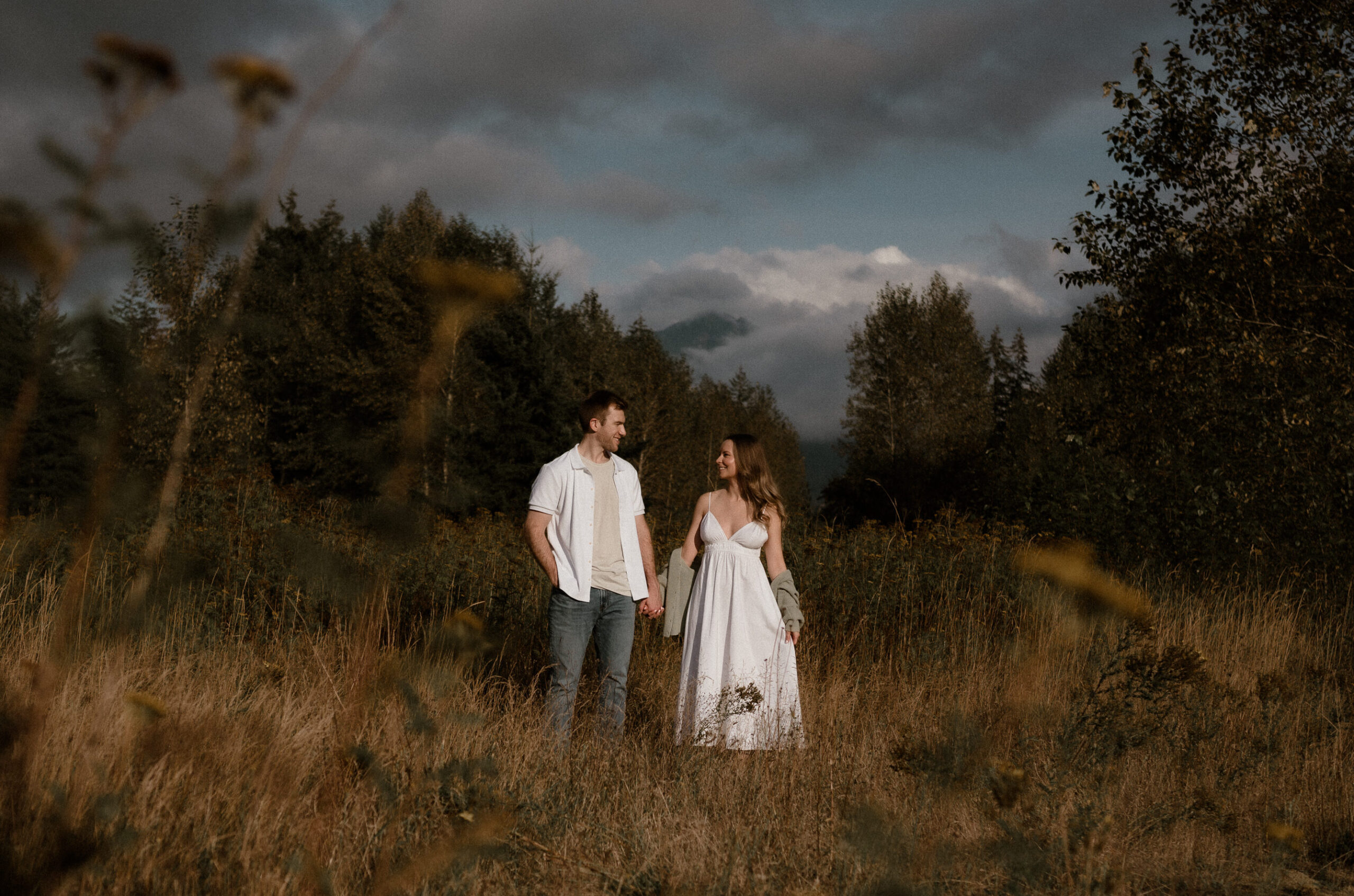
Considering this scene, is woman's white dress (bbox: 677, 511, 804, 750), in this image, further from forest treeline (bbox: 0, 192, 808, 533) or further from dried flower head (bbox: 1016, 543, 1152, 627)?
dried flower head (bbox: 1016, 543, 1152, 627)

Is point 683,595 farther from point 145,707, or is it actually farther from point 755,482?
point 145,707

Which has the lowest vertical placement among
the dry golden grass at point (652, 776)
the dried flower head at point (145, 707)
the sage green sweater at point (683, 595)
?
the dry golden grass at point (652, 776)

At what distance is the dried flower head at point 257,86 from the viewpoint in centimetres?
82

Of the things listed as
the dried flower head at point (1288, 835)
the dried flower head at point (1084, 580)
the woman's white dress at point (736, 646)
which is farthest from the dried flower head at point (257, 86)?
the woman's white dress at point (736, 646)

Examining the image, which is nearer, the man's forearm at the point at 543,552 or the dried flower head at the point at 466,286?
the dried flower head at the point at 466,286

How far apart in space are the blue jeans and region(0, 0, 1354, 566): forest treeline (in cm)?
119

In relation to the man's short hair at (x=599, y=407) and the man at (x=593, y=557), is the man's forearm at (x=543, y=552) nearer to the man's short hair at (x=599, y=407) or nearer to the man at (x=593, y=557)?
the man at (x=593, y=557)

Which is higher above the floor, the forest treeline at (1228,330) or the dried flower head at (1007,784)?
the forest treeline at (1228,330)

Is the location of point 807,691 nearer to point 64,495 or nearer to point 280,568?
point 280,568

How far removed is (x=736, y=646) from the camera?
15.5ft

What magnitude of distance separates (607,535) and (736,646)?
2.91ft

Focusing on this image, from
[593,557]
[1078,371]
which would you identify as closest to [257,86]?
[593,557]

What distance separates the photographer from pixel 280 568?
5.60 meters

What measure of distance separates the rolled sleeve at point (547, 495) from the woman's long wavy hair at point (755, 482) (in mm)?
1004
